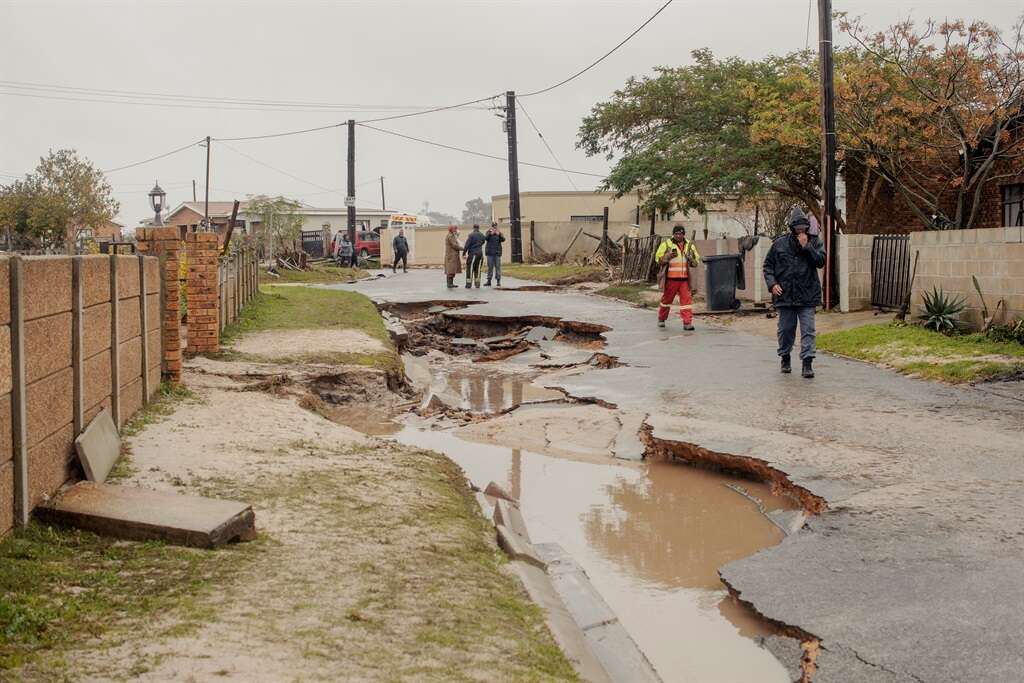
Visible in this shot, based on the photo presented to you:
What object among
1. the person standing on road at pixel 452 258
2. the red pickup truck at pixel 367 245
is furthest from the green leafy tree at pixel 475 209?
the person standing on road at pixel 452 258

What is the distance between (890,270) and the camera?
1728cm

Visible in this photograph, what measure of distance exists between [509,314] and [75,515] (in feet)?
48.7

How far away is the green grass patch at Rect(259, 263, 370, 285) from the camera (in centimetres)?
3175

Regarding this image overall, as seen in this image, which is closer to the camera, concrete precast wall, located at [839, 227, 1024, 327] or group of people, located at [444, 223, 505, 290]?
concrete precast wall, located at [839, 227, 1024, 327]

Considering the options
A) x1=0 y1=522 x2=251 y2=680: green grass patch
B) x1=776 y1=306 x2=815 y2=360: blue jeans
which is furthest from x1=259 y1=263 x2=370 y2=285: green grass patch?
x1=0 y1=522 x2=251 y2=680: green grass patch

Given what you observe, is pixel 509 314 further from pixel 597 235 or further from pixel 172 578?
pixel 597 235

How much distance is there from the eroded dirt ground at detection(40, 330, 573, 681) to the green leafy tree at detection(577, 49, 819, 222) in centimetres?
2078

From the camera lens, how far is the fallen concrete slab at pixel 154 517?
15.8 ft

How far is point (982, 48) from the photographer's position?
2016 cm

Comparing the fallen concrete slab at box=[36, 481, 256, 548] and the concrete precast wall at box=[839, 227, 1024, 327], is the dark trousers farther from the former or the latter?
the fallen concrete slab at box=[36, 481, 256, 548]

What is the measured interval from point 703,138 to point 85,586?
1076 inches

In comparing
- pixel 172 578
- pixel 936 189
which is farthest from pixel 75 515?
pixel 936 189

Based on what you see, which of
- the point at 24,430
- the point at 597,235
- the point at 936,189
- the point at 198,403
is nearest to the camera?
the point at 24,430

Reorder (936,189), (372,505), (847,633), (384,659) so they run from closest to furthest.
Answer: (384,659) < (847,633) < (372,505) < (936,189)
